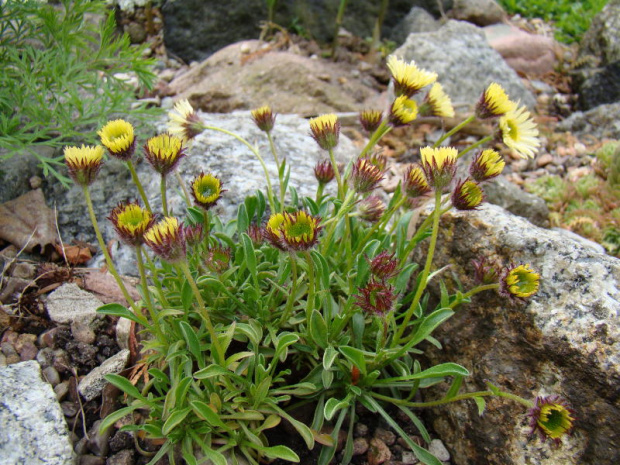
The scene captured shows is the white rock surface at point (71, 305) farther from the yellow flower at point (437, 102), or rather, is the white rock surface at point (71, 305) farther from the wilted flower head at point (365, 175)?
the yellow flower at point (437, 102)

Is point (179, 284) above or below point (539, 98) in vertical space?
above

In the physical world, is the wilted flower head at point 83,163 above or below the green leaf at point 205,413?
above

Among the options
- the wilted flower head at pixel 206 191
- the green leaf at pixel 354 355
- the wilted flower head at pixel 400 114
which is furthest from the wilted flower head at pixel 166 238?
the wilted flower head at pixel 400 114

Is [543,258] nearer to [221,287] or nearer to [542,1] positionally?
[221,287]

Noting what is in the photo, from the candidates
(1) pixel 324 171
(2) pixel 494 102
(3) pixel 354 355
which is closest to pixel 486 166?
(2) pixel 494 102

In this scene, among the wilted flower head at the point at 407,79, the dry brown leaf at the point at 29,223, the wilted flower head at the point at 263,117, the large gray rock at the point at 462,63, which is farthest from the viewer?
the large gray rock at the point at 462,63

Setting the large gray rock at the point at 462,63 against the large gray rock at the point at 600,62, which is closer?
the large gray rock at the point at 462,63

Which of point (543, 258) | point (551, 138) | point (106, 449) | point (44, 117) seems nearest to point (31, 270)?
point (44, 117)
